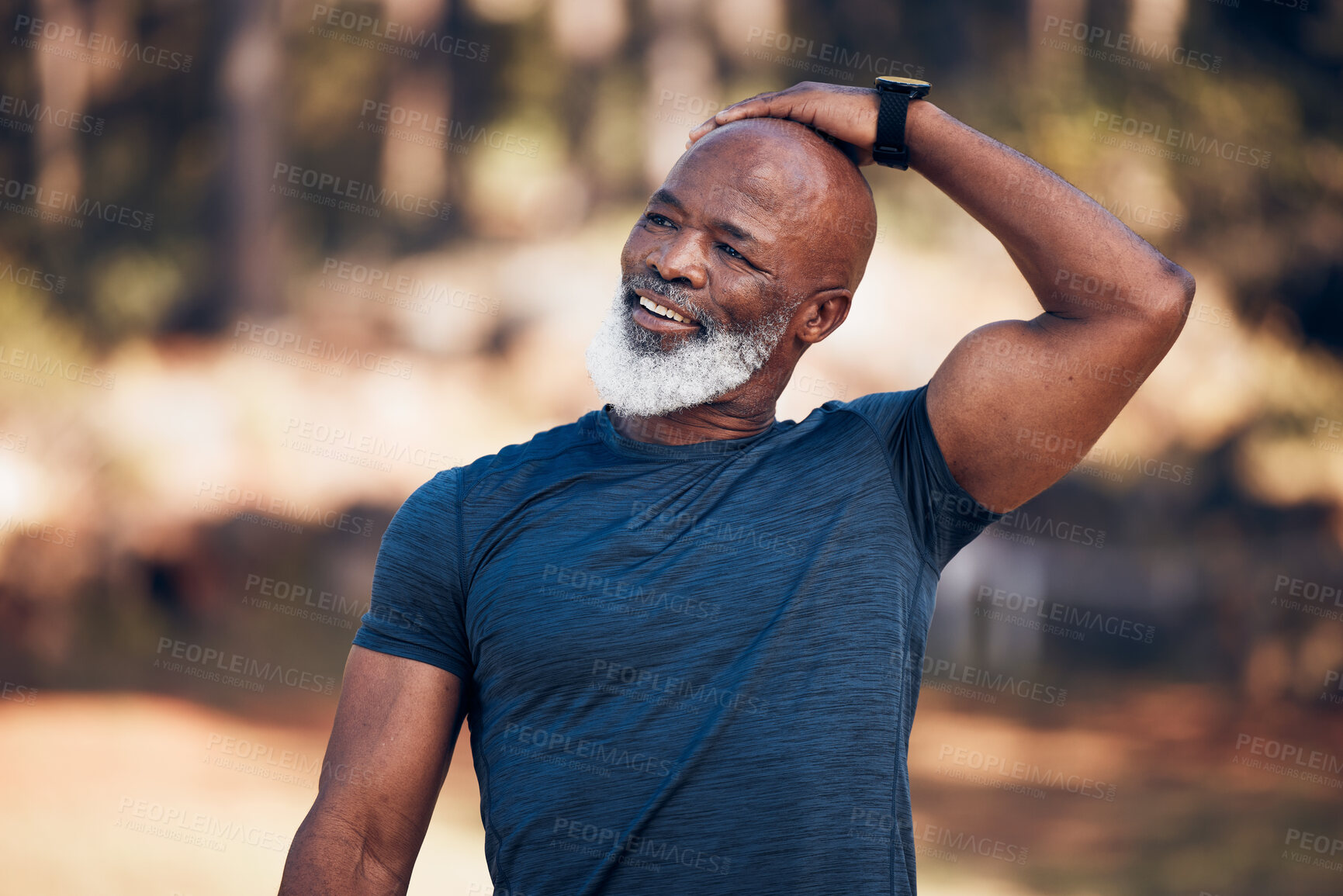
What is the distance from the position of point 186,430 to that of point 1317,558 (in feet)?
39.1

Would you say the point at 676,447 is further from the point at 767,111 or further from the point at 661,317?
the point at 767,111

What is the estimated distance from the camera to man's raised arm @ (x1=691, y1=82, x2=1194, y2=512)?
2154 millimetres

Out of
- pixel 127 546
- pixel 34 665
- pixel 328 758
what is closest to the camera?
pixel 328 758

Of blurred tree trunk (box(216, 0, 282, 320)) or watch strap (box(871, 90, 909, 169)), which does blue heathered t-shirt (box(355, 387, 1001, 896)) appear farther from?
blurred tree trunk (box(216, 0, 282, 320))

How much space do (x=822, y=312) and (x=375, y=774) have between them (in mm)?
1255

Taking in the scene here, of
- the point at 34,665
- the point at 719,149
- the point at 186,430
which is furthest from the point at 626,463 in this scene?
the point at 186,430

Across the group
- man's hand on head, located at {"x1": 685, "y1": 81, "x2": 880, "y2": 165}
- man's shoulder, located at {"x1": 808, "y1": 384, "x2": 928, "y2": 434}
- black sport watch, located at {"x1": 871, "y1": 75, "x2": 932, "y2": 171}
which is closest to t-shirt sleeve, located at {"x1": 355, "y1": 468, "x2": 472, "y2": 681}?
man's shoulder, located at {"x1": 808, "y1": 384, "x2": 928, "y2": 434}

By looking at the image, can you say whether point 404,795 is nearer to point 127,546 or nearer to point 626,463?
point 626,463

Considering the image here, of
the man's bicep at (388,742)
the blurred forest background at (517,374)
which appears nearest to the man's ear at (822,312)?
the man's bicep at (388,742)

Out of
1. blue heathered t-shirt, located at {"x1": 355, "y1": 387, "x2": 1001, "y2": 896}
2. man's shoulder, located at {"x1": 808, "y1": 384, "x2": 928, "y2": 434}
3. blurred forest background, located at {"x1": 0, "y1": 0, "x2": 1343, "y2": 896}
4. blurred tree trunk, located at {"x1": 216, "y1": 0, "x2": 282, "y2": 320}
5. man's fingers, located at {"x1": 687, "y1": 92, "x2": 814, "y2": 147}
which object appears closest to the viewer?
blue heathered t-shirt, located at {"x1": 355, "y1": 387, "x2": 1001, "y2": 896}

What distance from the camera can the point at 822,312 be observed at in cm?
256

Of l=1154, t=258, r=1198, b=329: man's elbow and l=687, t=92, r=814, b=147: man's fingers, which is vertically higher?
l=687, t=92, r=814, b=147: man's fingers

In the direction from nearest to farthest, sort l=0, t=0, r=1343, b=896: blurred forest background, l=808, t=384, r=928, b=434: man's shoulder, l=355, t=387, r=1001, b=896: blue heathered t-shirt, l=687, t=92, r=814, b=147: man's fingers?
1. l=355, t=387, r=1001, b=896: blue heathered t-shirt
2. l=808, t=384, r=928, b=434: man's shoulder
3. l=687, t=92, r=814, b=147: man's fingers
4. l=0, t=0, r=1343, b=896: blurred forest background

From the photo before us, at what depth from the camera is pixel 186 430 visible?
496 inches
